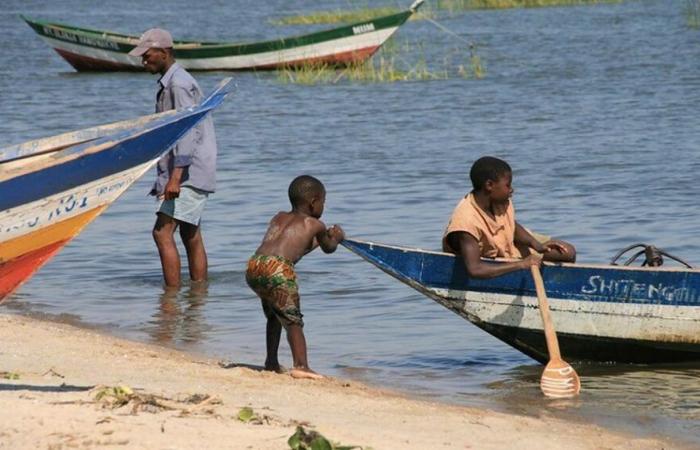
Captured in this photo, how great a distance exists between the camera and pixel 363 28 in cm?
2295

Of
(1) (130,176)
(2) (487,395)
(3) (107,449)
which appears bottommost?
(2) (487,395)

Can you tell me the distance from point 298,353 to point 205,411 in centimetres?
139

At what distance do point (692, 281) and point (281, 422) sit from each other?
230 cm

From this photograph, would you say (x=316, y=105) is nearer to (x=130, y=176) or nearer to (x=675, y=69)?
(x=675, y=69)

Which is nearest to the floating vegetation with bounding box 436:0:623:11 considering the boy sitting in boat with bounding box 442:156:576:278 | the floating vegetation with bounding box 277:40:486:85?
the floating vegetation with bounding box 277:40:486:85

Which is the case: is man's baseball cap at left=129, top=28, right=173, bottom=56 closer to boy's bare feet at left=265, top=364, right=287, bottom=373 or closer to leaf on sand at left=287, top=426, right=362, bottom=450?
boy's bare feet at left=265, top=364, right=287, bottom=373

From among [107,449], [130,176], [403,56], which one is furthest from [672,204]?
[403,56]

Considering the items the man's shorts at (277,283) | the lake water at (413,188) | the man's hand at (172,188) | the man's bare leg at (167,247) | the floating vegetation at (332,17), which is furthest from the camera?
the floating vegetation at (332,17)

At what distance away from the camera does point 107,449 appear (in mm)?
4805

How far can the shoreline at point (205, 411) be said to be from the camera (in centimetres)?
496

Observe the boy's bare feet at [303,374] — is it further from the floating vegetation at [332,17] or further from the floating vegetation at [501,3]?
the floating vegetation at [501,3]

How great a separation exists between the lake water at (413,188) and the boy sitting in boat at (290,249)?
93 centimetres

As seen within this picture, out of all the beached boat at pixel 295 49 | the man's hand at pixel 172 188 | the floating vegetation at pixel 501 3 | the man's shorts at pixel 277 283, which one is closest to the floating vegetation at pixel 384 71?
the beached boat at pixel 295 49

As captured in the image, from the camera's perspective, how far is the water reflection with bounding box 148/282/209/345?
8219 millimetres
